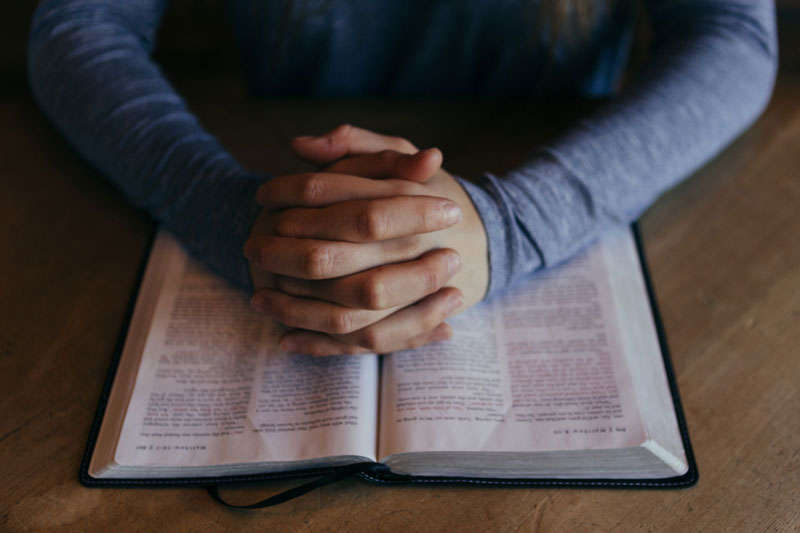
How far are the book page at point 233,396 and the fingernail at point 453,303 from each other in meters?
0.09

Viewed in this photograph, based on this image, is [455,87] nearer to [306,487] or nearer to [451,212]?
[451,212]

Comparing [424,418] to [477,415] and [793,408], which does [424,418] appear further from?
[793,408]

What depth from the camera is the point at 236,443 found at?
1.71 feet

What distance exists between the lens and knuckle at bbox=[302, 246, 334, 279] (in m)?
0.54

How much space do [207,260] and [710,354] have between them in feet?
1.76

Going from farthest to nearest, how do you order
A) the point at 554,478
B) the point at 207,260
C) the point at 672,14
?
the point at 672,14, the point at 207,260, the point at 554,478

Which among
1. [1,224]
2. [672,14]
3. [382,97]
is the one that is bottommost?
[1,224]

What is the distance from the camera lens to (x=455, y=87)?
0.97 m

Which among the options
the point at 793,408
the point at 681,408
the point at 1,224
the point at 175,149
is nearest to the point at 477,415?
the point at 681,408

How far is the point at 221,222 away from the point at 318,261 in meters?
0.16

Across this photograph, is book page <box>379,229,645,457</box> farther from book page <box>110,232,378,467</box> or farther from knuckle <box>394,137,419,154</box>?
knuckle <box>394,137,419,154</box>

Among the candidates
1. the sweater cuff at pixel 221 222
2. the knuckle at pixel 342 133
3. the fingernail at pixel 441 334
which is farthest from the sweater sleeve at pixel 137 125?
the fingernail at pixel 441 334

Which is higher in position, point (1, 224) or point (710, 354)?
point (710, 354)

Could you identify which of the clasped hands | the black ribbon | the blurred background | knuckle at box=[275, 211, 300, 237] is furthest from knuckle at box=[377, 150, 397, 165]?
the blurred background
